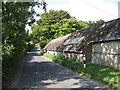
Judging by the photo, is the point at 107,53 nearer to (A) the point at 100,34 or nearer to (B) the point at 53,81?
(A) the point at 100,34

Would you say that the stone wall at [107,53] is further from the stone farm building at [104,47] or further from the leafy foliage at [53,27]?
the leafy foliage at [53,27]

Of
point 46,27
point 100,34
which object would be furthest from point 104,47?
point 46,27

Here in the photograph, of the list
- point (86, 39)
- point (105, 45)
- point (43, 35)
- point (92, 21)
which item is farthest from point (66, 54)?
point (92, 21)

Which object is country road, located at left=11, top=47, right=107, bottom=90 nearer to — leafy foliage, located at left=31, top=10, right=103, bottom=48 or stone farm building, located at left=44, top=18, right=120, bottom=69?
stone farm building, located at left=44, top=18, right=120, bottom=69

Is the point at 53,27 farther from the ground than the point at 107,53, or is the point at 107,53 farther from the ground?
the point at 53,27

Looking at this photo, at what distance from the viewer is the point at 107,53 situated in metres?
12.4

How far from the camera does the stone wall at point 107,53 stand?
11.2m

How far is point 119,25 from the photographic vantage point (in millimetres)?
13078

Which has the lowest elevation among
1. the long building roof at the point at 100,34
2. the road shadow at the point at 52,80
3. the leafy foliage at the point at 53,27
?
the road shadow at the point at 52,80

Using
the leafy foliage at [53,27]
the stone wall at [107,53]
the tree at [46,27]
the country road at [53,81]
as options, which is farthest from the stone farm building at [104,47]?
the tree at [46,27]

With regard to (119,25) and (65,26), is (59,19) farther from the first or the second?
(119,25)

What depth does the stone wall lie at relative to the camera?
11.2 metres

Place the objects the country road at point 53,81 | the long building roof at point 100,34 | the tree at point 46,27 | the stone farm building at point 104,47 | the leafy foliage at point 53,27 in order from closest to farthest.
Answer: the country road at point 53,81, the stone farm building at point 104,47, the long building roof at point 100,34, the leafy foliage at point 53,27, the tree at point 46,27

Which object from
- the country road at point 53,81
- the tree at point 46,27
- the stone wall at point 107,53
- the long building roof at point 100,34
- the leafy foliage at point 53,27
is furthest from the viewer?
the tree at point 46,27
